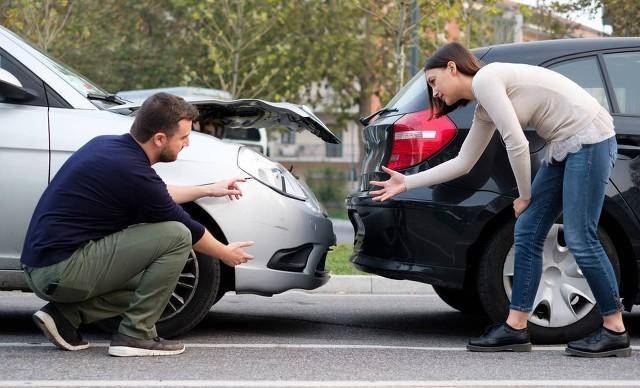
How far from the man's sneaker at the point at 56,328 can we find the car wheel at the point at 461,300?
2541mm

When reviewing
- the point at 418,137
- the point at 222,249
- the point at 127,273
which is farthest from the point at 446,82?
the point at 127,273

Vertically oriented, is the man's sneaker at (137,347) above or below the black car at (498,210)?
below

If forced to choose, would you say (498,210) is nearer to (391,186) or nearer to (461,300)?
(391,186)

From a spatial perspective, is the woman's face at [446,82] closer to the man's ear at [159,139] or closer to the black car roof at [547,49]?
the black car roof at [547,49]

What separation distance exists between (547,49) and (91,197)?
8.00 ft

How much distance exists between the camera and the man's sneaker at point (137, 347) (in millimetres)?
5242

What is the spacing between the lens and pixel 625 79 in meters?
5.91

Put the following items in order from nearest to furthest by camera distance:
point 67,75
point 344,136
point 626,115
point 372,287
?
point 626,115, point 67,75, point 372,287, point 344,136

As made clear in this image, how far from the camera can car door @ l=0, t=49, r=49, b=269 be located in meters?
5.59

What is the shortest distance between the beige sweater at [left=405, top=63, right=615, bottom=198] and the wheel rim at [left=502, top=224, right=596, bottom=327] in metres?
0.50

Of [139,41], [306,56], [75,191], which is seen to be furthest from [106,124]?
[139,41]

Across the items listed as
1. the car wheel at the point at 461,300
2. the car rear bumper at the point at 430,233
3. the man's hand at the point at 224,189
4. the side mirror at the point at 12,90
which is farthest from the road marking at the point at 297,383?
the car wheel at the point at 461,300

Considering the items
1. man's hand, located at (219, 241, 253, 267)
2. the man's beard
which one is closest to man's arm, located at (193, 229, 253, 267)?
man's hand, located at (219, 241, 253, 267)

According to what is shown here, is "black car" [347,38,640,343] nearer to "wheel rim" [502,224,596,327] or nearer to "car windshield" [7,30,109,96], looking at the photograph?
"wheel rim" [502,224,596,327]
